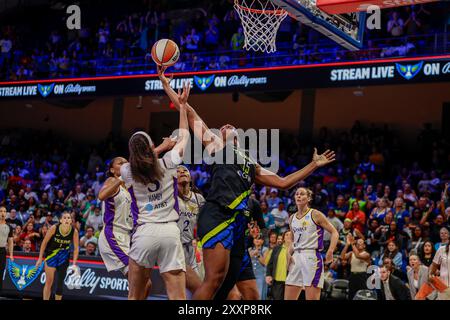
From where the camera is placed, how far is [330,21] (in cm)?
934

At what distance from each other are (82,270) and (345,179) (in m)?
6.88

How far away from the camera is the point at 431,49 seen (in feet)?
53.4

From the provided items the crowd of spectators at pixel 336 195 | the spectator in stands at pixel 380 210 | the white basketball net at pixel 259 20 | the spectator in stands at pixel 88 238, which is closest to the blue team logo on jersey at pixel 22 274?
the crowd of spectators at pixel 336 195

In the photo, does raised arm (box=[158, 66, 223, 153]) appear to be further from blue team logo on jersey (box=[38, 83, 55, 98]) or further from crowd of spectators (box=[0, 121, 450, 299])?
blue team logo on jersey (box=[38, 83, 55, 98])

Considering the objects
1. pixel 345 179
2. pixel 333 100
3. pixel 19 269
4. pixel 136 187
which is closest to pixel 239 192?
pixel 136 187

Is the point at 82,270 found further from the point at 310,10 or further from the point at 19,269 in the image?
the point at 310,10

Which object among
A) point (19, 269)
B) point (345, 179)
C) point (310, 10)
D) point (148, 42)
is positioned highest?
point (148, 42)

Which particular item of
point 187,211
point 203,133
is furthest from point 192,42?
point 203,133

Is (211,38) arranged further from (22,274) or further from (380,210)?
(22,274)

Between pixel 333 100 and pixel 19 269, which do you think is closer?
pixel 19 269

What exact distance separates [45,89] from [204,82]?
576 cm

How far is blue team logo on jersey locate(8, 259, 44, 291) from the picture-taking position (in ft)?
47.1

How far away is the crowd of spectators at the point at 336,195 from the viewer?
41.8ft

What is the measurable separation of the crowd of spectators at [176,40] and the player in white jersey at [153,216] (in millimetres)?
10991
